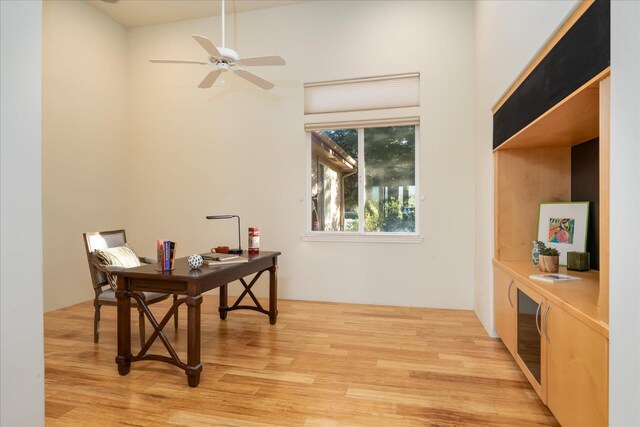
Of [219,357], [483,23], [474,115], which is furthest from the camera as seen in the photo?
[474,115]

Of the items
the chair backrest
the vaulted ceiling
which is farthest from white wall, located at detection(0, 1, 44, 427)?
the vaulted ceiling

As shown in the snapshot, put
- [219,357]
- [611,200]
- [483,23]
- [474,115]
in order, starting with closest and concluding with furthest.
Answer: [611,200], [219,357], [483,23], [474,115]

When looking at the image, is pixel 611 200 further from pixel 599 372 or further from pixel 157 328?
pixel 157 328

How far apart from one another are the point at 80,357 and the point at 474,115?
4734 millimetres

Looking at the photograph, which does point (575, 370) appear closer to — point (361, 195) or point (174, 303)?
point (174, 303)

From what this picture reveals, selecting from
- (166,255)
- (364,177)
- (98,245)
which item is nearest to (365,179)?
(364,177)

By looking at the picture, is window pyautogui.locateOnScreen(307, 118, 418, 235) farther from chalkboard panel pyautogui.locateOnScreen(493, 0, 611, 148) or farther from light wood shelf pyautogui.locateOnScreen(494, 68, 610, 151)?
chalkboard panel pyautogui.locateOnScreen(493, 0, 611, 148)

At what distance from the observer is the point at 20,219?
1646 millimetres

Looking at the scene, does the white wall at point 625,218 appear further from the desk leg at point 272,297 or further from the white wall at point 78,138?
the white wall at point 78,138

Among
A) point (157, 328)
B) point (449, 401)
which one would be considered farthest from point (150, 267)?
point (449, 401)

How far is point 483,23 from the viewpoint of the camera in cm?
380

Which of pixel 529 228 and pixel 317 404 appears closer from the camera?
pixel 317 404

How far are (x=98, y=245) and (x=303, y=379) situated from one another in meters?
2.39

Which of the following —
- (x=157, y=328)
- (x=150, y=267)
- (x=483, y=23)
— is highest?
(x=483, y=23)
